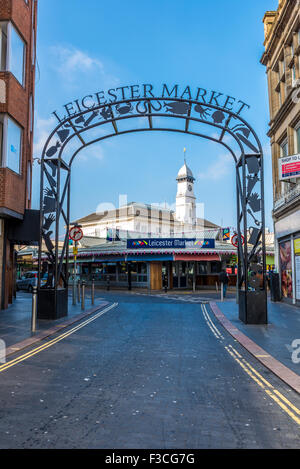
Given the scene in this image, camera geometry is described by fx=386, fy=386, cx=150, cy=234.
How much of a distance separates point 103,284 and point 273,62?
22.5 m

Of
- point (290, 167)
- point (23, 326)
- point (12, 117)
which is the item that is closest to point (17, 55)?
point (12, 117)

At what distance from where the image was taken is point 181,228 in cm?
9331

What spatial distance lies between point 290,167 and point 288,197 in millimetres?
2514

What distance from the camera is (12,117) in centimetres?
1428

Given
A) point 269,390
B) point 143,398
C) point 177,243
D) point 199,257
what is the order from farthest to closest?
point 199,257, point 177,243, point 269,390, point 143,398

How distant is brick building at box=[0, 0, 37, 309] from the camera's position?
1392 cm

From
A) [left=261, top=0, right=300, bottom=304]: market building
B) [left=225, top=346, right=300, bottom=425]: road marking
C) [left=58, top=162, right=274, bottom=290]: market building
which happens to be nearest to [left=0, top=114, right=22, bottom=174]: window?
[left=58, top=162, right=274, bottom=290]: market building

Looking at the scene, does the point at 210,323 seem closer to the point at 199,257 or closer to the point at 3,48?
the point at 3,48

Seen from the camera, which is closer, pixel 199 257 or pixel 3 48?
pixel 3 48

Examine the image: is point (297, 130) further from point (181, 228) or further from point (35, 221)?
point (181, 228)

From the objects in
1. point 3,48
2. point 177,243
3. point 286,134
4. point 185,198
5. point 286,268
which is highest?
point 185,198

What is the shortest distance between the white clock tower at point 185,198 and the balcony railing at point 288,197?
254ft

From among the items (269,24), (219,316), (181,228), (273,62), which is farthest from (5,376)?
(181,228)

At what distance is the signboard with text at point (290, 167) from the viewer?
15365 millimetres
